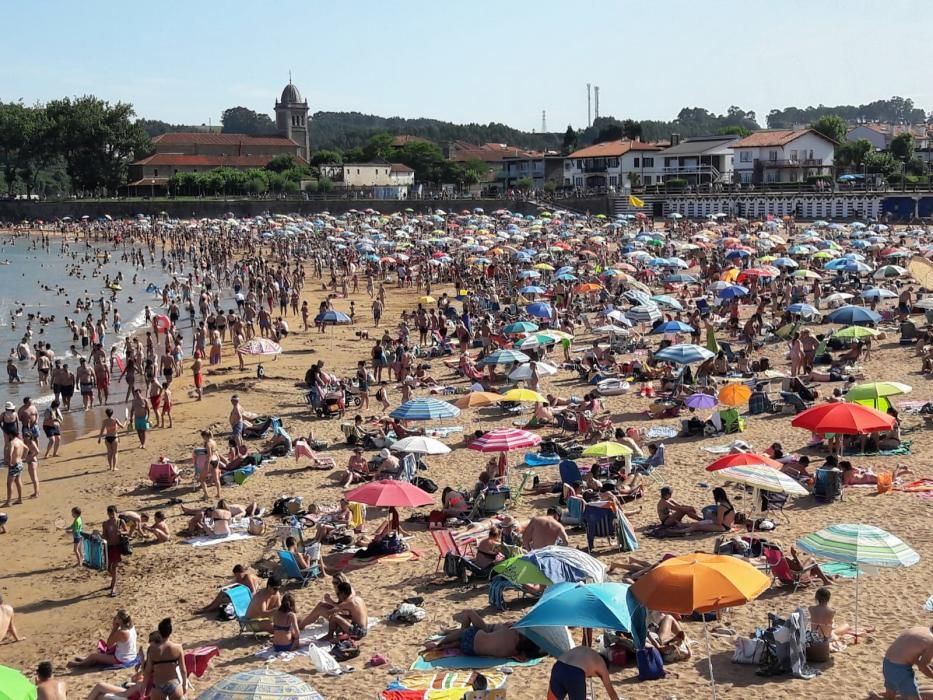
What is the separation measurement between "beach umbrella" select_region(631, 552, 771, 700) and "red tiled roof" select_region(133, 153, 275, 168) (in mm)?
91026

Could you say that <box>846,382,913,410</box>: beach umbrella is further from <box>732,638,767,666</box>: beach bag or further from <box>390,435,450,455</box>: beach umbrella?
<box>732,638,767,666</box>: beach bag

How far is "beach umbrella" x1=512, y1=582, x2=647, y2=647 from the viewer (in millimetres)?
6727

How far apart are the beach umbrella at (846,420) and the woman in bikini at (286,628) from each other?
236 inches

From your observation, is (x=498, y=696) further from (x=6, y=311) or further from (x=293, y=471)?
(x=6, y=311)

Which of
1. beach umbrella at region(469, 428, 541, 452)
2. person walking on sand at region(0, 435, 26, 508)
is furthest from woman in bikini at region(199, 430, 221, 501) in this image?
beach umbrella at region(469, 428, 541, 452)

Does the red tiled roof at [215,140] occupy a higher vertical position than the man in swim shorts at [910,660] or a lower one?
higher

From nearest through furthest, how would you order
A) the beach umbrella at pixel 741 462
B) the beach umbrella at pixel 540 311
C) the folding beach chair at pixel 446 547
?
the folding beach chair at pixel 446 547 → the beach umbrella at pixel 741 462 → the beach umbrella at pixel 540 311

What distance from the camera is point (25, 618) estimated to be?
9.99 m

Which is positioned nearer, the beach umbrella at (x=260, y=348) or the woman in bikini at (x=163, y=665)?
the woman in bikini at (x=163, y=665)

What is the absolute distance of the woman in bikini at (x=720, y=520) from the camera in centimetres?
1059

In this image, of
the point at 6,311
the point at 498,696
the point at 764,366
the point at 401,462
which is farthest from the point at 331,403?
the point at 6,311

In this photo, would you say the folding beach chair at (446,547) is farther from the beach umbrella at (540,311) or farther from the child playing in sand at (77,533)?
the beach umbrella at (540,311)

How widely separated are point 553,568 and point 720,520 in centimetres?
311

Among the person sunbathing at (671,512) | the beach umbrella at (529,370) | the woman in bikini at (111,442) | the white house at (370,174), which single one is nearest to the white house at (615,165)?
the white house at (370,174)
